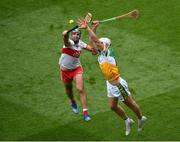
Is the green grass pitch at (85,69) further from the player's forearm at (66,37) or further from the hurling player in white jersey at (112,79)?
the player's forearm at (66,37)

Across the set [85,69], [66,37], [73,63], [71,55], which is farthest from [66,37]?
[85,69]

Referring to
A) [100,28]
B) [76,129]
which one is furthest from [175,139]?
[100,28]

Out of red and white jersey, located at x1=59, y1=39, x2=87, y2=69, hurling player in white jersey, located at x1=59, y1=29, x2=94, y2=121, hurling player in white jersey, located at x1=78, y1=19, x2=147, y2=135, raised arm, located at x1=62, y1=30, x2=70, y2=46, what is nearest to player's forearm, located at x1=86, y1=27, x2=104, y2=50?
hurling player in white jersey, located at x1=78, y1=19, x2=147, y2=135

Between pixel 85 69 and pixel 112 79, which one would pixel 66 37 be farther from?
pixel 85 69

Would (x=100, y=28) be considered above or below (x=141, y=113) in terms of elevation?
above

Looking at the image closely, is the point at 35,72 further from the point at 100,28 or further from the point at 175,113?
the point at 175,113

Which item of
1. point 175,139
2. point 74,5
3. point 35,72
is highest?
point 74,5

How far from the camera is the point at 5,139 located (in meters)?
14.4

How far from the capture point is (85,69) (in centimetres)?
1755

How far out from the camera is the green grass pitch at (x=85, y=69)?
14.8 m

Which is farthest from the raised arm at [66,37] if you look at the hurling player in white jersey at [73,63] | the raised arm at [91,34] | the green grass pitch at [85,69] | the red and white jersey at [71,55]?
the green grass pitch at [85,69]

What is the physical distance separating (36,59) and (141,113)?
178 inches

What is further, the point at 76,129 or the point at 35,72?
the point at 35,72

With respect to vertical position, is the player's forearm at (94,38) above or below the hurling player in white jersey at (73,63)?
above
